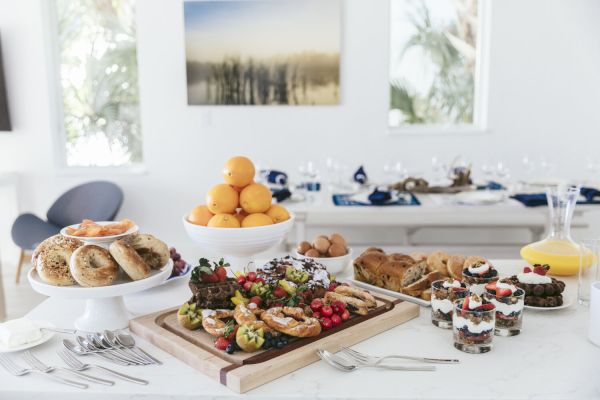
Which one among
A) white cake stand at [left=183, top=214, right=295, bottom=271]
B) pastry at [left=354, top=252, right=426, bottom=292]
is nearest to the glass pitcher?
pastry at [left=354, top=252, right=426, bottom=292]

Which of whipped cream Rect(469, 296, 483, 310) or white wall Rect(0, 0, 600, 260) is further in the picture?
white wall Rect(0, 0, 600, 260)

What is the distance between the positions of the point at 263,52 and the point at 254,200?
114 inches

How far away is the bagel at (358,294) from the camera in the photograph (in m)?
1.31

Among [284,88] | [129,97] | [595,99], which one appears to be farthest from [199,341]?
[595,99]

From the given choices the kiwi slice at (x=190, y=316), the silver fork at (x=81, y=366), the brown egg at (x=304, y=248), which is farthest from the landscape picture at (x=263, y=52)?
the silver fork at (x=81, y=366)

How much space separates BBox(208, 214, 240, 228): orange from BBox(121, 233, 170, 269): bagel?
8.5 inches

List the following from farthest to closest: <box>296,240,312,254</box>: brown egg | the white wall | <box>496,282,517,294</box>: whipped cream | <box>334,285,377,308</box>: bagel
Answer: the white wall, <box>296,240,312,254</box>: brown egg, <box>334,285,377,308</box>: bagel, <box>496,282,517,294</box>: whipped cream

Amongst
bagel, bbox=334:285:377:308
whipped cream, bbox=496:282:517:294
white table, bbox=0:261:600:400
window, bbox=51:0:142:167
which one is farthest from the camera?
window, bbox=51:0:142:167

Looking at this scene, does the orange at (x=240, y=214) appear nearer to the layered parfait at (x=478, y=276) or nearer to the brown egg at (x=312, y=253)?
the brown egg at (x=312, y=253)

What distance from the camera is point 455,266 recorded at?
149 cm

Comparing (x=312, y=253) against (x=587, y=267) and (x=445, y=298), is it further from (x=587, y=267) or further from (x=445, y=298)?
(x=587, y=267)

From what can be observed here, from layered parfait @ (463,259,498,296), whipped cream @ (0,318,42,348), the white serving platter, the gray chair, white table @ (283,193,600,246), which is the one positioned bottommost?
the gray chair

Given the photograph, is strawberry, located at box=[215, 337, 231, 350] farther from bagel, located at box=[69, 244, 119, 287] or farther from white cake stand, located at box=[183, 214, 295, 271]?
white cake stand, located at box=[183, 214, 295, 271]

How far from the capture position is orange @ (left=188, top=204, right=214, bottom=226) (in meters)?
1.54
